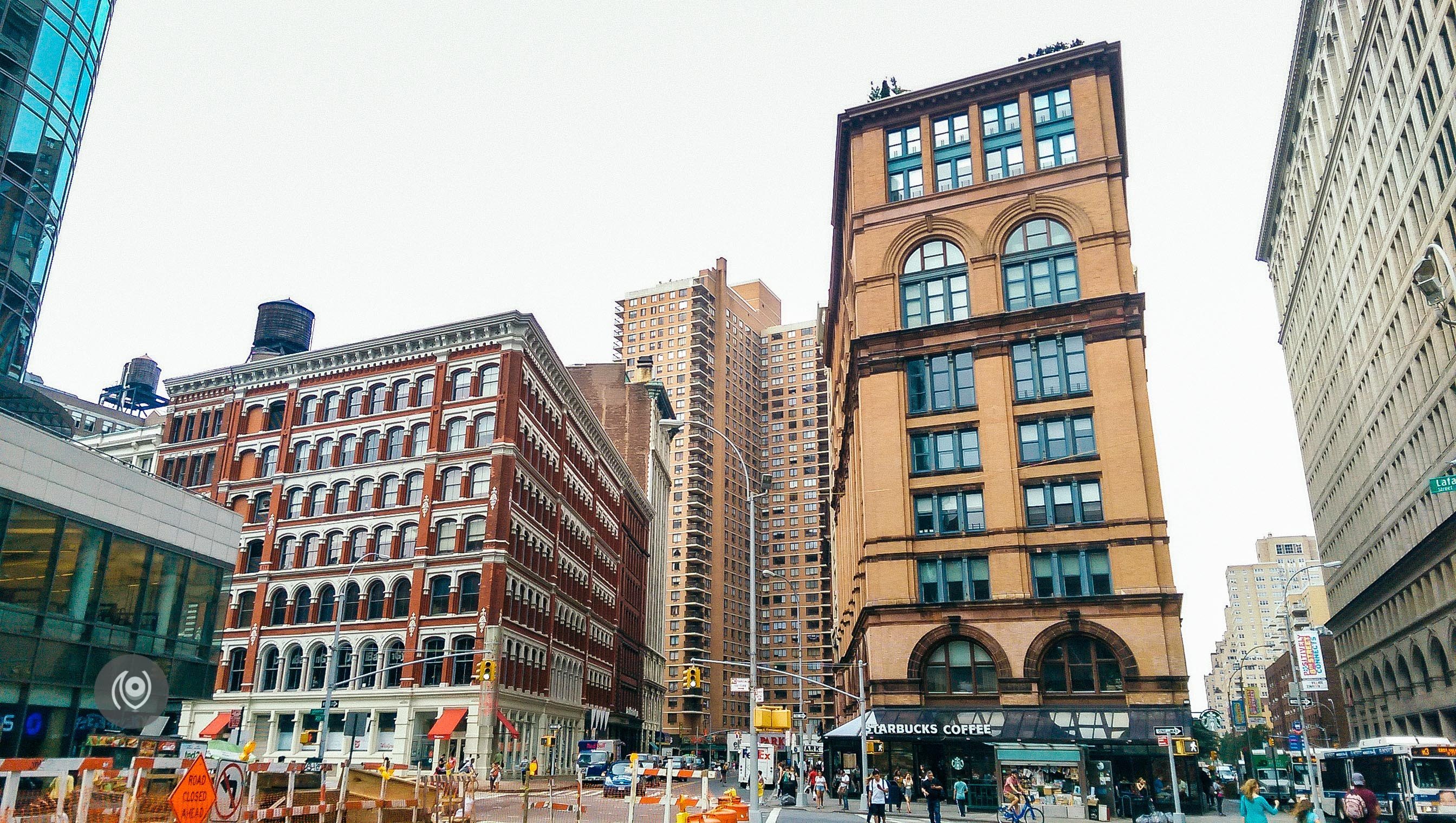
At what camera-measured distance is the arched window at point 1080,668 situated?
44.8m

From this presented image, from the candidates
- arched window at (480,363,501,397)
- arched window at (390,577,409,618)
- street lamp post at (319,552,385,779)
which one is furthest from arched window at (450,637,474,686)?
arched window at (480,363,501,397)

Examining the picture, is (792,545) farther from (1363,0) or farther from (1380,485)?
(1363,0)

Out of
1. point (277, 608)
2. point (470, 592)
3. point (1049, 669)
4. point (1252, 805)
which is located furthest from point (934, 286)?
point (277, 608)

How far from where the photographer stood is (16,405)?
119 ft

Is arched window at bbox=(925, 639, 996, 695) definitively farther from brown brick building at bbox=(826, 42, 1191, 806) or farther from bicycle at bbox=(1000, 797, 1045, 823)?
bicycle at bbox=(1000, 797, 1045, 823)

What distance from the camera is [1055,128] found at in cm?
5400

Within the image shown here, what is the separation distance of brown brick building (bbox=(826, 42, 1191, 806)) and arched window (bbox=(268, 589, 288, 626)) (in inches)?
1353

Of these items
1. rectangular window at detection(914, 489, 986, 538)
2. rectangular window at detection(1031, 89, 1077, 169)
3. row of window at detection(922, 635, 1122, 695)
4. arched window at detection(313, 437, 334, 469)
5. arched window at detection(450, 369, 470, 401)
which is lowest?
row of window at detection(922, 635, 1122, 695)

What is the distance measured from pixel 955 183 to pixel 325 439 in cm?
4183

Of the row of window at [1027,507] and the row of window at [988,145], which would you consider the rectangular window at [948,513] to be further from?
the row of window at [988,145]

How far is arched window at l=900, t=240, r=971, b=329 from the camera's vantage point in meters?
53.5

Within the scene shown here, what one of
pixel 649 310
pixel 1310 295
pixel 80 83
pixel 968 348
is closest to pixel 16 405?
pixel 80 83

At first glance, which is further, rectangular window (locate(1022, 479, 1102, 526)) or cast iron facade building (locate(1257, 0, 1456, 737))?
cast iron facade building (locate(1257, 0, 1456, 737))

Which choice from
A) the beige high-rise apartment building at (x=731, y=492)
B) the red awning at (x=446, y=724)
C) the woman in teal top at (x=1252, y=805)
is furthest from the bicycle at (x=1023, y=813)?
the beige high-rise apartment building at (x=731, y=492)
